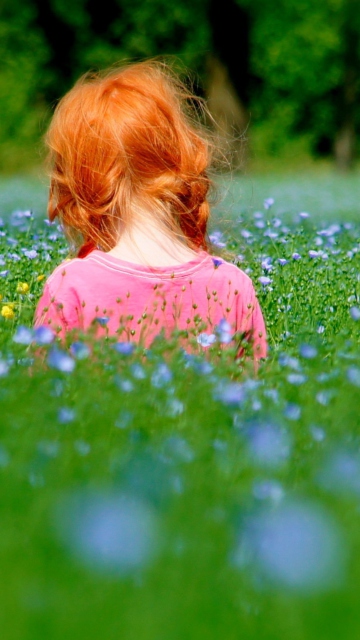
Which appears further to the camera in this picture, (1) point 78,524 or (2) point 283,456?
(2) point 283,456

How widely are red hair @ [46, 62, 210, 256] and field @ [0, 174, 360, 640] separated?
1.81 ft

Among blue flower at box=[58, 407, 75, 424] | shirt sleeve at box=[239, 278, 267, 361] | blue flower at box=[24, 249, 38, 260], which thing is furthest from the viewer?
blue flower at box=[24, 249, 38, 260]

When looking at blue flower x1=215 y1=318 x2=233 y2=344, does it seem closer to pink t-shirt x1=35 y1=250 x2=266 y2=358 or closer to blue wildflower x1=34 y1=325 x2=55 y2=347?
pink t-shirt x1=35 y1=250 x2=266 y2=358

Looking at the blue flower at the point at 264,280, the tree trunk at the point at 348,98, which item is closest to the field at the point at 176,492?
the blue flower at the point at 264,280

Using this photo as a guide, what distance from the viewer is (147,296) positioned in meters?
3.50

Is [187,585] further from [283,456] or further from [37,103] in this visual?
[37,103]

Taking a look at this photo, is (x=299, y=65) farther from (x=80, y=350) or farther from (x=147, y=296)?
(x=80, y=350)

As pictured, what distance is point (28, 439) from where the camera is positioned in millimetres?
2150

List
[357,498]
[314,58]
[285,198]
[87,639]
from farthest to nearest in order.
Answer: [314,58], [285,198], [357,498], [87,639]

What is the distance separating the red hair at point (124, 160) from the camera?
3.66 m

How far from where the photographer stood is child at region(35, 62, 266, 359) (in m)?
3.47

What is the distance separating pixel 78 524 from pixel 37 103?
1338 inches

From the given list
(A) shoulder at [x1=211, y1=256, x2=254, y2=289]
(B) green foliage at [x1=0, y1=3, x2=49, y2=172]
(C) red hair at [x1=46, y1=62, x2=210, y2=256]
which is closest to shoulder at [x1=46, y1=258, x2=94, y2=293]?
(C) red hair at [x1=46, y1=62, x2=210, y2=256]

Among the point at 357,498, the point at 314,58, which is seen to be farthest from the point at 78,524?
the point at 314,58
